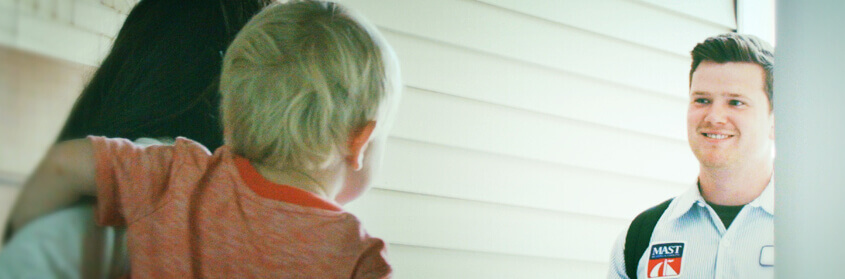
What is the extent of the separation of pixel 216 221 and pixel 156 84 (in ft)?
0.99

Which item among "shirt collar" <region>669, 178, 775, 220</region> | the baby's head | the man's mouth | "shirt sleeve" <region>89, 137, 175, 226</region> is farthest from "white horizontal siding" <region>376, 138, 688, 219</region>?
"shirt sleeve" <region>89, 137, 175, 226</region>

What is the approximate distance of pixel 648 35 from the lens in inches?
80.5

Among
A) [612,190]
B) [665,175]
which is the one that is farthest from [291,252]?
[665,175]

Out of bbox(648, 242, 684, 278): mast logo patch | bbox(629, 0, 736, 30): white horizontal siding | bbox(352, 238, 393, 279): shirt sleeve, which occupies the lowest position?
bbox(648, 242, 684, 278): mast logo patch

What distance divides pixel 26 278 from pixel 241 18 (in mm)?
602

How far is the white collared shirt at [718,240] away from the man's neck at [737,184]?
16mm

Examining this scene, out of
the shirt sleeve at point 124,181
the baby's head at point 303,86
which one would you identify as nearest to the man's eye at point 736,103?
the baby's head at point 303,86

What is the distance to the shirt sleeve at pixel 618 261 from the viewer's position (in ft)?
5.57

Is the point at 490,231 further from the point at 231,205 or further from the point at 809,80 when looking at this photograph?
the point at 809,80

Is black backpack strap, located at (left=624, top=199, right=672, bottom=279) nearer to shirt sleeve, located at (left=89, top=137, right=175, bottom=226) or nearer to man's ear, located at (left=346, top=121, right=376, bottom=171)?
man's ear, located at (left=346, top=121, right=376, bottom=171)

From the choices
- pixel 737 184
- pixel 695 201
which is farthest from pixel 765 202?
pixel 695 201

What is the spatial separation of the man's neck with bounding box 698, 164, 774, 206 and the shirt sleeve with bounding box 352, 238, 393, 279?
3.41 feet

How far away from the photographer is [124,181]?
75 cm

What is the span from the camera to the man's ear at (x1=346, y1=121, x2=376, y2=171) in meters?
0.92
